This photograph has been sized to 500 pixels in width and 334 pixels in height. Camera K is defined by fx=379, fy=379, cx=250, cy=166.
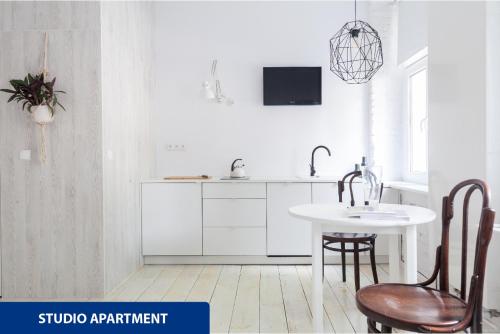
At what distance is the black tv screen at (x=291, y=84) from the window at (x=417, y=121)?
930 millimetres

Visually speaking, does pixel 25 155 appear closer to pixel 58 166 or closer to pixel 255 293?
pixel 58 166

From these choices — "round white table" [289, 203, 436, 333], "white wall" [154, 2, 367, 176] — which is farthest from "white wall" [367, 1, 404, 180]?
"round white table" [289, 203, 436, 333]

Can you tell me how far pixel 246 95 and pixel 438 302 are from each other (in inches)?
119

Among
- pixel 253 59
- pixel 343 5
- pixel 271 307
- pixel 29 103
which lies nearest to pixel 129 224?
Answer: pixel 29 103

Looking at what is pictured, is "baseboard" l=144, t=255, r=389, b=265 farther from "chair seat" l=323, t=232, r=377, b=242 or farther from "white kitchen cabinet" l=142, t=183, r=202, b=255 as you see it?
"chair seat" l=323, t=232, r=377, b=242

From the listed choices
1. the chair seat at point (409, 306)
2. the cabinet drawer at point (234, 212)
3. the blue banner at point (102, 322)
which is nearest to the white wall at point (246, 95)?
the cabinet drawer at point (234, 212)

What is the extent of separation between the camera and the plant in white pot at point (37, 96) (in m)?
2.61

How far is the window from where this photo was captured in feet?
11.9

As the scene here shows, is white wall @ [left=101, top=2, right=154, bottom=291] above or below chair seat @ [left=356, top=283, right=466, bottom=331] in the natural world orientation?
above

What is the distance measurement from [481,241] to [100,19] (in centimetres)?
273

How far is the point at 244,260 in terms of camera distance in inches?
142

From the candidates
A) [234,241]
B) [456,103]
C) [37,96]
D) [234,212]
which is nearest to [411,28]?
[456,103]

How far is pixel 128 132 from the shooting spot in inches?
131

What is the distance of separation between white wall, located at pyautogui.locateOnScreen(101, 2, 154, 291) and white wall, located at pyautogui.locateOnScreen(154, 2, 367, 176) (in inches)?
11.0
